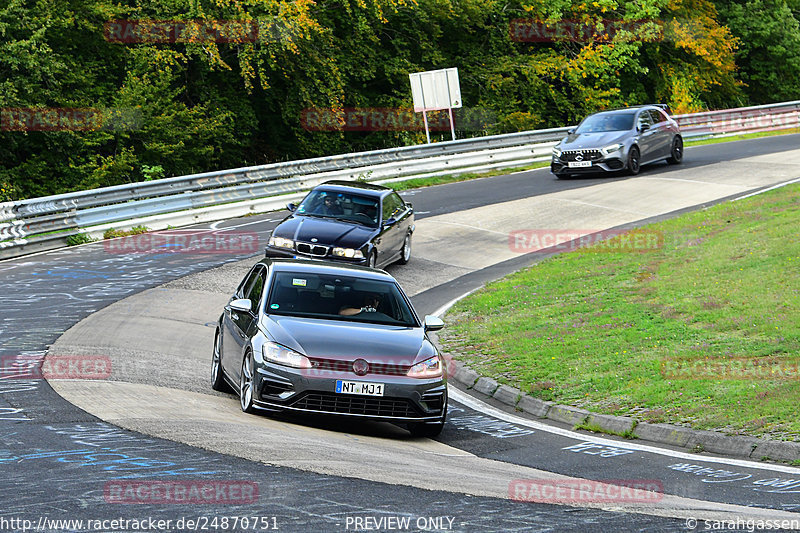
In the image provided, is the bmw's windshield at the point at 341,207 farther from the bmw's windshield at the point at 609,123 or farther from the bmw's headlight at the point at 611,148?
the bmw's windshield at the point at 609,123

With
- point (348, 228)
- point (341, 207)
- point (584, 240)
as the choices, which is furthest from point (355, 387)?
point (584, 240)

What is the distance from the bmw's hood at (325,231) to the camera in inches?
673

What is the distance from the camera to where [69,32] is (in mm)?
34000

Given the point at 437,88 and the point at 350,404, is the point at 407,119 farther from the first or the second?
the point at 350,404

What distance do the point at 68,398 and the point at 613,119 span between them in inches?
884

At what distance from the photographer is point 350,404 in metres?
8.98

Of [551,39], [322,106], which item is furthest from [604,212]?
[551,39]

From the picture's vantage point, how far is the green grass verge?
9844mm

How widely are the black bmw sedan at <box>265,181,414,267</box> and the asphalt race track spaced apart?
1634 mm

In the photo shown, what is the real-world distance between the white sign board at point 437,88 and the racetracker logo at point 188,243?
13.6 metres

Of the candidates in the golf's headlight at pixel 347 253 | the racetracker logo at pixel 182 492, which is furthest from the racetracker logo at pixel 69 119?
the racetracker logo at pixel 182 492

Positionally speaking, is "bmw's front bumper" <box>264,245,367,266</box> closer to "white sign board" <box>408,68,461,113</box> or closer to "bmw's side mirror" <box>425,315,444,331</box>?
"bmw's side mirror" <box>425,315,444,331</box>

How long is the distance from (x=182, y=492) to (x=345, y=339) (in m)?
3.31

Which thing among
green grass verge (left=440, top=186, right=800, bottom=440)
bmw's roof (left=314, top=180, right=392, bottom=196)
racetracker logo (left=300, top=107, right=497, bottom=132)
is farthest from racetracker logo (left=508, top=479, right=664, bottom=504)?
racetracker logo (left=300, top=107, right=497, bottom=132)
